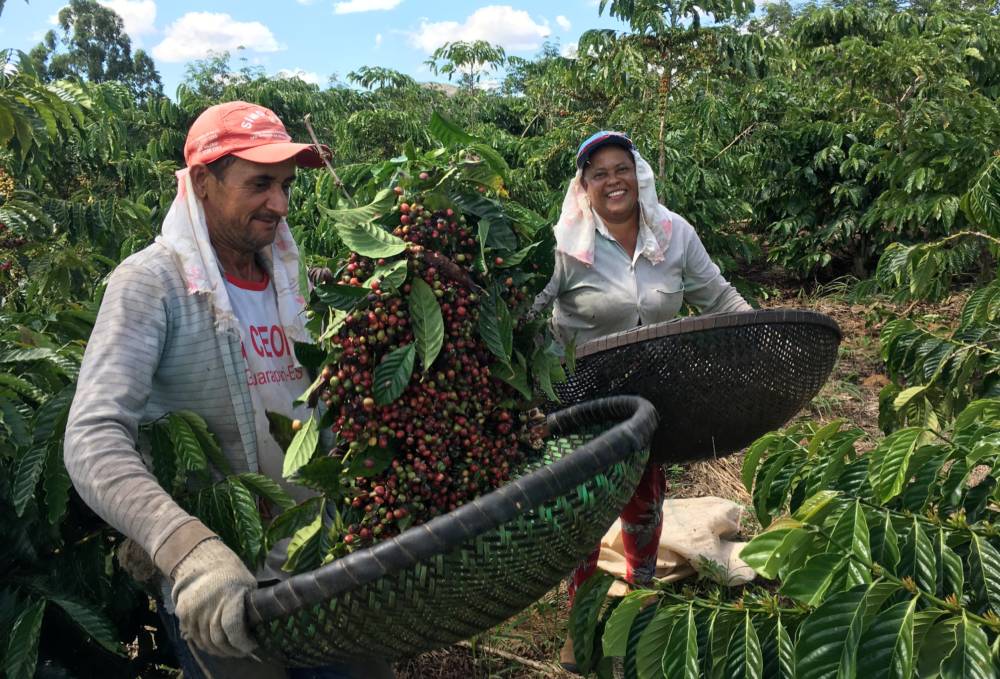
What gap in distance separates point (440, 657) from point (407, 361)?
142 centimetres

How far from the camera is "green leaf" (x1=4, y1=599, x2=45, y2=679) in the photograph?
146 cm

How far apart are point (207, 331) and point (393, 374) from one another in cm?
36

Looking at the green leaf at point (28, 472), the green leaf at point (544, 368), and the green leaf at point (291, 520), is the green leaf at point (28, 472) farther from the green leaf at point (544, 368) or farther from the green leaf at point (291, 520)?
the green leaf at point (544, 368)

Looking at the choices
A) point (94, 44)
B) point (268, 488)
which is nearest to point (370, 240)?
point (268, 488)

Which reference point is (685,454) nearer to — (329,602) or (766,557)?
(766,557)

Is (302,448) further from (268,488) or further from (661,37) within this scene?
(661,37)

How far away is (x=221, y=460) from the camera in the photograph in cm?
143

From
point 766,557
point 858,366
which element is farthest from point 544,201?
point 766,557

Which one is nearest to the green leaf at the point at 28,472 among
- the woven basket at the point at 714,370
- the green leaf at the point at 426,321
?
the green leaf at the point at 426,321

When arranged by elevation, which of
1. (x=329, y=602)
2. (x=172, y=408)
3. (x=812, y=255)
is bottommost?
(x=812, y=255)

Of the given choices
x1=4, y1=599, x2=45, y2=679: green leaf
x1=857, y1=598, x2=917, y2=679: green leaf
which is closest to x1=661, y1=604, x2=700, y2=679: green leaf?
x1=857, y1=598, x2=917, y2=679: green leaf

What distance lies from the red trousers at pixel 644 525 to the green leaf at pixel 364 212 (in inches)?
48.0

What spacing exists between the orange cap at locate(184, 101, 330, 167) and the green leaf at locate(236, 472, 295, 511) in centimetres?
Answer: 51

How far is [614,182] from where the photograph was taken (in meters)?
2.47
